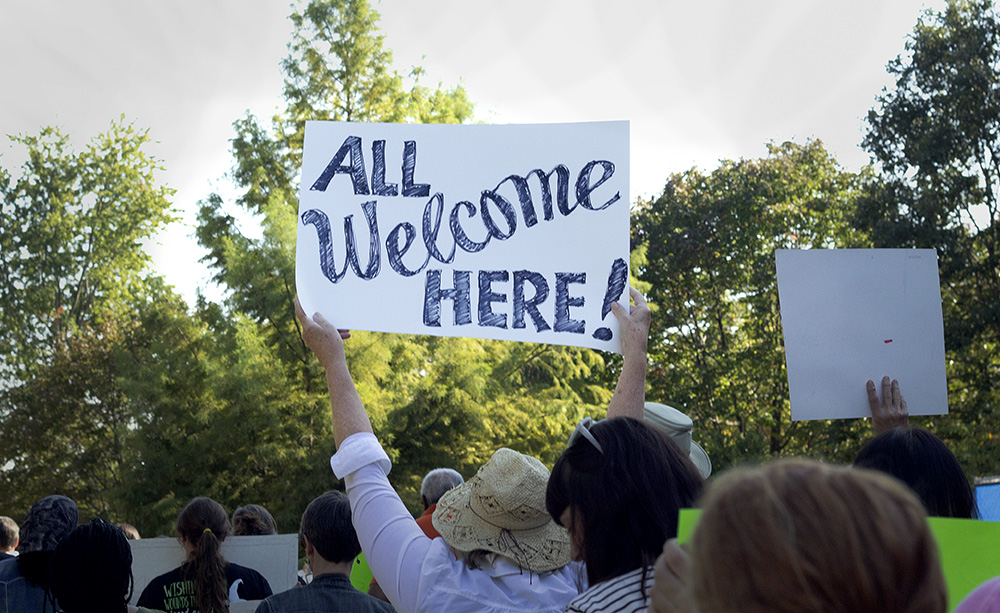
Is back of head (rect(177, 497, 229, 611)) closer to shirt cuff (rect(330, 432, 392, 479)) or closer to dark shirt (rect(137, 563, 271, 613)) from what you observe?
dark shirt (rect(137, 563, 271, 613))

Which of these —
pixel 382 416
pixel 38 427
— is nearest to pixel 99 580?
pixel 382 416

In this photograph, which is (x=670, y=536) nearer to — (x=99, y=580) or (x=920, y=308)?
(x=99, y=580)

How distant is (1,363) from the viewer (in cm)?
2581

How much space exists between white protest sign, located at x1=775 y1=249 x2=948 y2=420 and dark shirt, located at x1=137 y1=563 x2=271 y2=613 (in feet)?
7.90

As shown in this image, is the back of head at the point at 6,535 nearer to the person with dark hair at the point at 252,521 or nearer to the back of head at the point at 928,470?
the person with dark hair at the point at 252,521

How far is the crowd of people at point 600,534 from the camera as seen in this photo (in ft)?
3.18

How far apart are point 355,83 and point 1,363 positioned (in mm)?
14594

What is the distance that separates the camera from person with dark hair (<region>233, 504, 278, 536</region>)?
4.96 meters

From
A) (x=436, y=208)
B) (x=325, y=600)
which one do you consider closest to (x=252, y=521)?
(x=325, y=600)

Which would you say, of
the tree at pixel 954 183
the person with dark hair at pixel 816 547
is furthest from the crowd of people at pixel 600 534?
the tree at pixel 954 183

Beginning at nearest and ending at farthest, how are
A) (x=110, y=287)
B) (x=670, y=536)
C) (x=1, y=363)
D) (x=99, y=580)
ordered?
(x=670, y=536), (x=99, y=580), (x=1, y=363), (x=110, y=287)

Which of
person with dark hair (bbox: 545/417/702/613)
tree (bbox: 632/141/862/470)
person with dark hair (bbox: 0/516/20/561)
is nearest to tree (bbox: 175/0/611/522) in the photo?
tree (bbox: 632/141/862/470)

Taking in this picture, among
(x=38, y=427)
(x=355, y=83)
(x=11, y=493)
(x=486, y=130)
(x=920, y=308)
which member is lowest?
(x=11, y=493)

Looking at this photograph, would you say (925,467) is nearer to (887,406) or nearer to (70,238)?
(887,406)
